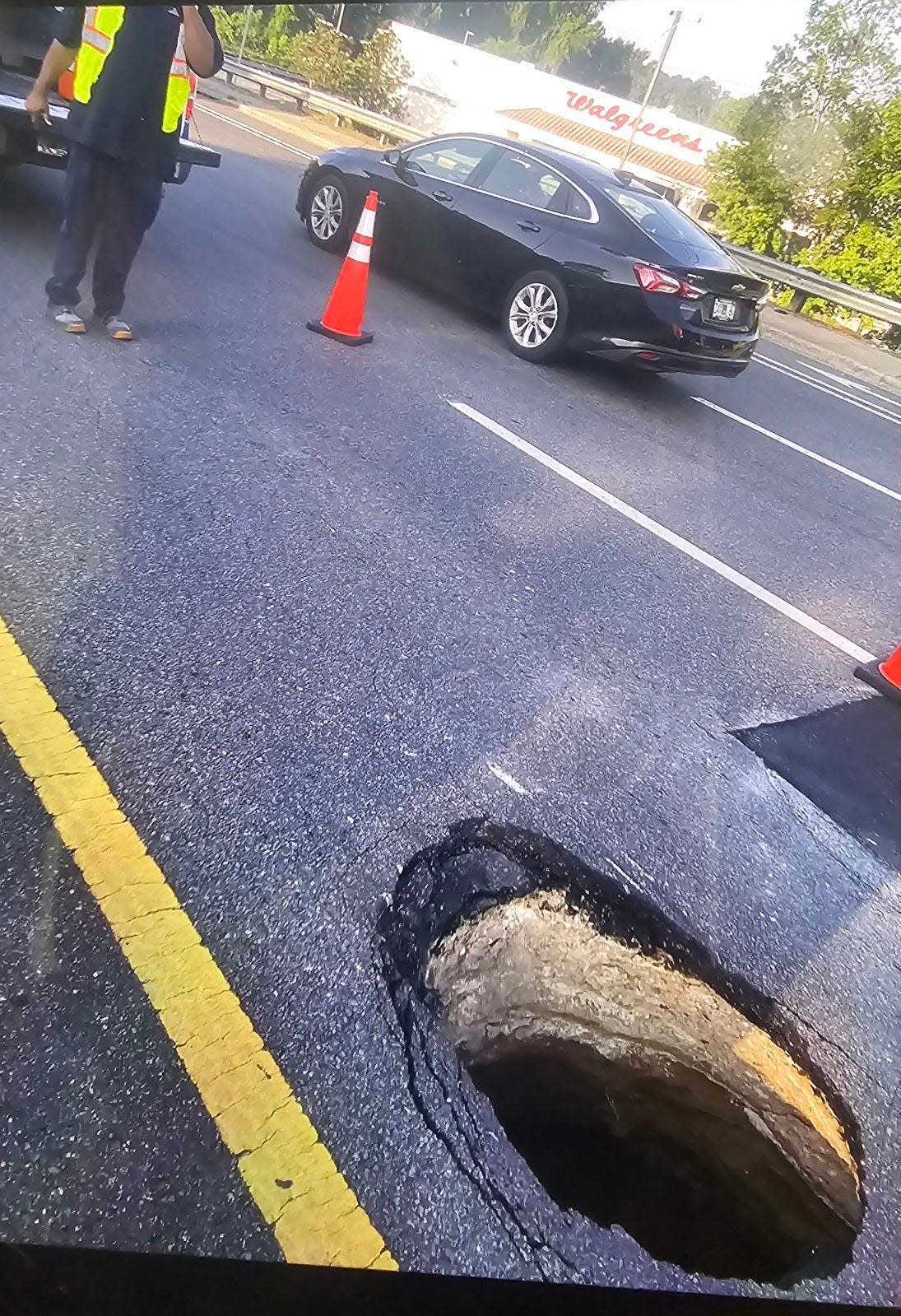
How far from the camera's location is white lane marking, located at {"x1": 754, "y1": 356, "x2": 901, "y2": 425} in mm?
10250

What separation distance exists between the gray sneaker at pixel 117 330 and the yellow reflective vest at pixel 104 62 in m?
1.02

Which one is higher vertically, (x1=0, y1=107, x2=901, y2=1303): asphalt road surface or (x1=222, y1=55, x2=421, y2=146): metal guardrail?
(x1=222, y1=55, x2=421, y2=146): metal guardrail

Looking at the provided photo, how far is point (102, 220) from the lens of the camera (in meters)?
4.83

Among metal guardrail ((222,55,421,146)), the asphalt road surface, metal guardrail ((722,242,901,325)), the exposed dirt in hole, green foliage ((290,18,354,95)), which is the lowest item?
the exposed dirt in hole

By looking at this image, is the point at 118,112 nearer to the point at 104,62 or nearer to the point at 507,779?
the point at 104,62

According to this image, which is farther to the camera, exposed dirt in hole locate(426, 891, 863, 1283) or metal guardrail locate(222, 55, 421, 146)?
metal guardrail locate(222, 55, 421, 146)

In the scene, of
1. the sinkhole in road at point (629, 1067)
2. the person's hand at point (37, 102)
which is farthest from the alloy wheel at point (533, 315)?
the sinkhole in road at point (629, 1067)

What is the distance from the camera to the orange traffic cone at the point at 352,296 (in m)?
6.26

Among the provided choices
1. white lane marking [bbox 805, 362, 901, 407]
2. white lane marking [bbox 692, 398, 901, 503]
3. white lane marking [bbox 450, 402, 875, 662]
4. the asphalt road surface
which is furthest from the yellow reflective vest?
white lane marking [bbox 805, 362, 901, 407]

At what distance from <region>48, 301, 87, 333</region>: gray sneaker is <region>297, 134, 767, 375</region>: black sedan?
11.3 ft

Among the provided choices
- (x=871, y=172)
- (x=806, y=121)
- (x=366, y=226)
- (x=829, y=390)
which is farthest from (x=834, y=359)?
(x=366, y=226)

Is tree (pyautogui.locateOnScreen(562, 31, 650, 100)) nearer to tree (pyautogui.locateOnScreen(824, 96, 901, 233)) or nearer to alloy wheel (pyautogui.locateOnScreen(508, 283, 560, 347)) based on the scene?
tree (pyautogui.locateOnScreen(824, 96, 901, 233))

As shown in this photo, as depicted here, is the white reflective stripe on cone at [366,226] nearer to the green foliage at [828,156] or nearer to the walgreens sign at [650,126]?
the green foliage at [828,156]

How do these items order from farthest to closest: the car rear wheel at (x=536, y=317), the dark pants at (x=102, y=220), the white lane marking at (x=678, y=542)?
the car rear wheel at (x=536, y=317) → the dark pants at (x=102, y=220) → the white lane marking at (x=678, y=542)
